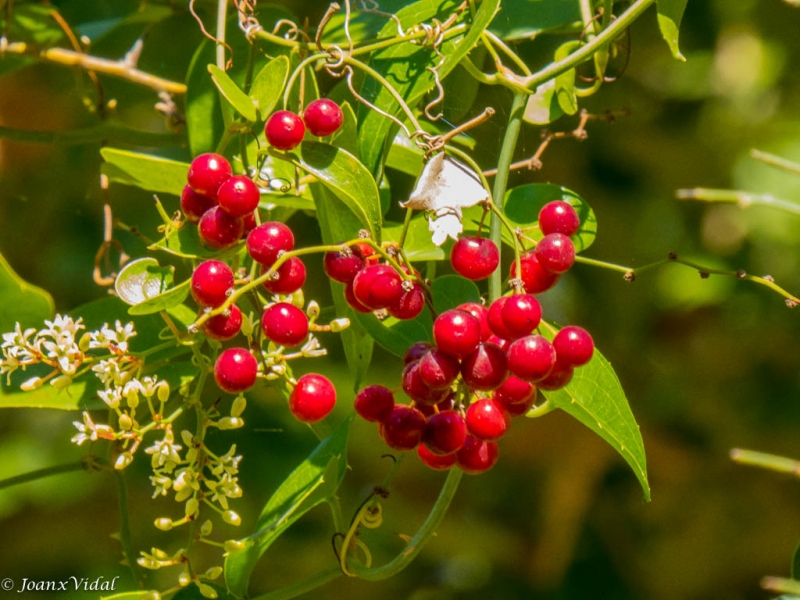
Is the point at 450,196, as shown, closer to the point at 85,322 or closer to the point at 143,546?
the point at 85,322

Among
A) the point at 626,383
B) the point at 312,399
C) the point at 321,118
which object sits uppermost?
the point at 321,118

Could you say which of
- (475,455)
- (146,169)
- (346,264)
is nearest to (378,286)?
(346,264)

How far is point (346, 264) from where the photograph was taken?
78cm

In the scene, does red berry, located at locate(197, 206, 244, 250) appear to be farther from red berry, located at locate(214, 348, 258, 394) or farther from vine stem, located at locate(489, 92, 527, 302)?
vine stem, located at locate(489, 92, 527, 302)

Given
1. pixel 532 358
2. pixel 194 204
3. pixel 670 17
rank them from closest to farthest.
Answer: pixel 532 358, pixel 194 204, pixel 670 17

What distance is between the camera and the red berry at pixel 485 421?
752 mm

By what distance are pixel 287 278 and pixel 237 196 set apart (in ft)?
0.25

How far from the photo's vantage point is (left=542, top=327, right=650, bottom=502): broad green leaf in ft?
2.63

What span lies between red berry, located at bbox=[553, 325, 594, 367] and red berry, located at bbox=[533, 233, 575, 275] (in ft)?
0.17

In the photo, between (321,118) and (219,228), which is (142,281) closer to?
(219,228)

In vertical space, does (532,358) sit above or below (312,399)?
above

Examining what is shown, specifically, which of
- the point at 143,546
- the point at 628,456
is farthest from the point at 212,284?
the point at 143,546

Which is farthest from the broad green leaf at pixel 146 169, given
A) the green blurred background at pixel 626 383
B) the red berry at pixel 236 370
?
the green blurred background at pixel 626 383

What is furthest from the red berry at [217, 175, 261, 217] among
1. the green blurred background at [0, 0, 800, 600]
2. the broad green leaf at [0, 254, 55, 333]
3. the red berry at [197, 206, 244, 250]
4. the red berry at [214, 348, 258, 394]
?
the green blurred background at [0, 0, 800, 600]
